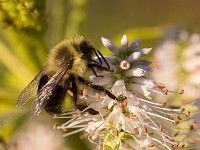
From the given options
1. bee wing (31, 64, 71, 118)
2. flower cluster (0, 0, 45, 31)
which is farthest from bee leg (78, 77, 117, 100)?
flower cluster (0, 0, 45, 31)

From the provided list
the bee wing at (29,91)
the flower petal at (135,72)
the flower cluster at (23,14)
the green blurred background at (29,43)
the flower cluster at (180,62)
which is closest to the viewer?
the flower petal at (135,72)

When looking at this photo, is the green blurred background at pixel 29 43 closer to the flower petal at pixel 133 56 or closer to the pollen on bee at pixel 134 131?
the flower petal at pixel 133 56

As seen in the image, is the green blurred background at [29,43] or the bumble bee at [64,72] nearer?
the bumble bee at [64,72]

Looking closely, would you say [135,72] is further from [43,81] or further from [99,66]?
[43,81]

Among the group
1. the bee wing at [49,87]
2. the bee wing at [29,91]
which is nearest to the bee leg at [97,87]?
the bee wing at [49,87]

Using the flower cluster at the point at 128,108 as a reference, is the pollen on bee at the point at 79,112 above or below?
below

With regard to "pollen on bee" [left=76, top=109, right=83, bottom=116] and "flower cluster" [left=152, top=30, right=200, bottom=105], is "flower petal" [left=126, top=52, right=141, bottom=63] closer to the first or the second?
"pollen on bee" [left=76, top=109, right=83, bottom=116]

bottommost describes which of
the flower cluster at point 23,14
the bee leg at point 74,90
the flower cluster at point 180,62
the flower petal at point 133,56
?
the bee leg at point 74,90
